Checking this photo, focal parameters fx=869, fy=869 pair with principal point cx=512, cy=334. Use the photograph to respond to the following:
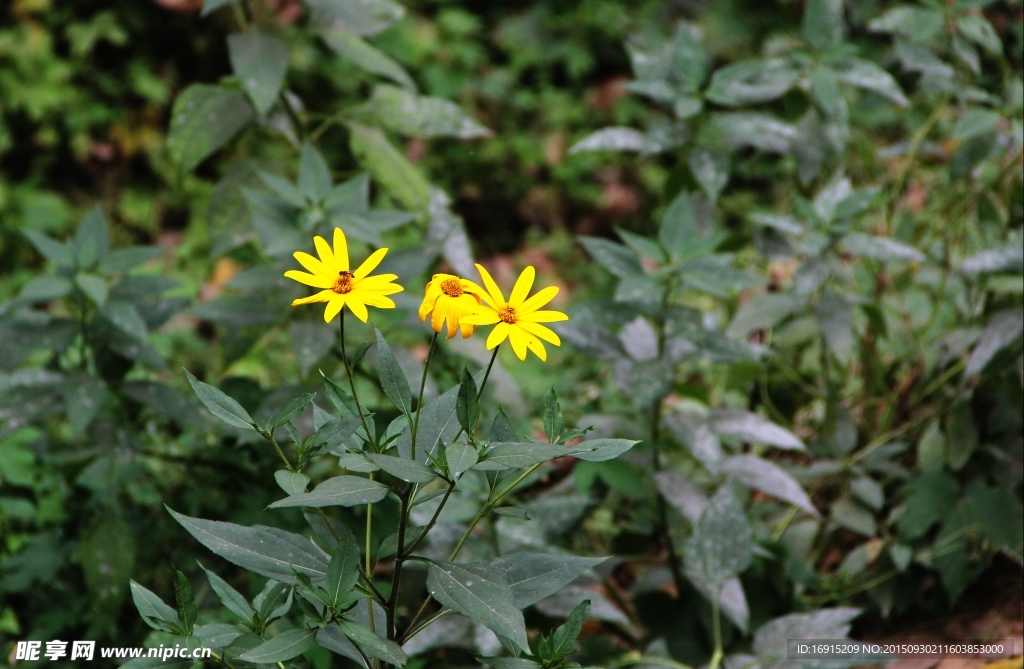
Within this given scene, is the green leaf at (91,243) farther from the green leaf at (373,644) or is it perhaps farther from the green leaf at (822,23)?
the green leaf at (822,23)

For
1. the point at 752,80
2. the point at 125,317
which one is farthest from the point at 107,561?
the point at 752,80

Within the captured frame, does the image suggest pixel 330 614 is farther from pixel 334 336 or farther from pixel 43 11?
pixel 43 11

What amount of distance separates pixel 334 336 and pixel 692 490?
2.15 feet

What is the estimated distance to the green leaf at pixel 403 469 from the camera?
0.76 m

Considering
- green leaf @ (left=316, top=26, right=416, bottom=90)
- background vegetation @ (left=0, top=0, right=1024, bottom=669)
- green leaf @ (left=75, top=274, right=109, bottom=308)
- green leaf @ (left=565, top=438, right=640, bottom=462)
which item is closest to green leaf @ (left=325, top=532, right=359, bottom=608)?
green leaf @ (left=565, top=438, right=640, bottom=462)

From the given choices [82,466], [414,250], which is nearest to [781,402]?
[414,250]

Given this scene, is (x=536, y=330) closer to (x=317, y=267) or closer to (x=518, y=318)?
(x=518, y=318)

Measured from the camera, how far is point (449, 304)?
0.76 m

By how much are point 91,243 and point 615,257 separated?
91 cm

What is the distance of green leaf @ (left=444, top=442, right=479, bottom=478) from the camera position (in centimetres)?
74

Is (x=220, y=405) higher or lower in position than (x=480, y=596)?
higher

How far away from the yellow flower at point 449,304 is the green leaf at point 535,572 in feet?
0.96

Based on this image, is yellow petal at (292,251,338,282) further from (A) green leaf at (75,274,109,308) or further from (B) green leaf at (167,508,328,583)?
(A) green leaf at (75,274,109,308)

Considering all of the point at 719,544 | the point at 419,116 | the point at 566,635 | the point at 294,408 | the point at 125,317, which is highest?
the point at 294,408
